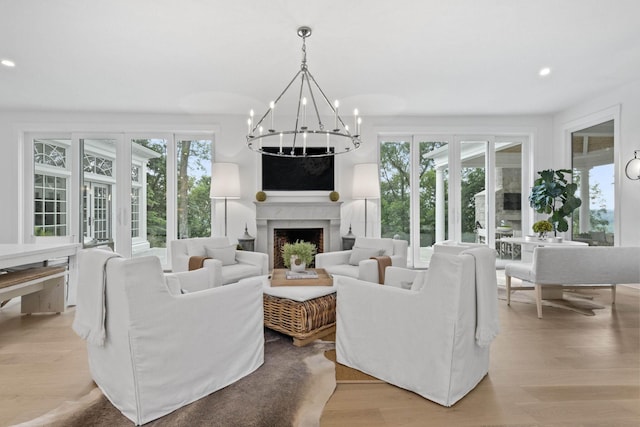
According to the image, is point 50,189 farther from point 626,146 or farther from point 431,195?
point 626,146

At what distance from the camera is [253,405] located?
181 centimetres

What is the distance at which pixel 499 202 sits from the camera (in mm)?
6004

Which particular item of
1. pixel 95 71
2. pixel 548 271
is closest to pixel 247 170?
pixel 95 71

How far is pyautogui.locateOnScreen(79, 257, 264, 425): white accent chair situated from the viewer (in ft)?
5.43

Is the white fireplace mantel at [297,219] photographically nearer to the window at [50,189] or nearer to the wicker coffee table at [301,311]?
the wicker coffee table at [301,311]

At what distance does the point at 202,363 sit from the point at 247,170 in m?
4.19

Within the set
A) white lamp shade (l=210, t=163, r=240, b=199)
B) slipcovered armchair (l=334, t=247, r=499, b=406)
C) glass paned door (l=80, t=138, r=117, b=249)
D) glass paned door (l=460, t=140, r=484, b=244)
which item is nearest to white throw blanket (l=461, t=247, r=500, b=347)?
slipcovered armchair (l=334, t=247, r=499, b=406)

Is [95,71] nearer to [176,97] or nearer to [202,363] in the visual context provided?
[176,97]

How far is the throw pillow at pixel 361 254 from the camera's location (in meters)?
4.09

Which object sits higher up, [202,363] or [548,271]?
[548,271]

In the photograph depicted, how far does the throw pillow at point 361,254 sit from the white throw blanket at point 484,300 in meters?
2.11

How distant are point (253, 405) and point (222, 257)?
246 cm

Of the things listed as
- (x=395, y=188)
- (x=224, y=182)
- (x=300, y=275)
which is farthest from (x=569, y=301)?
(x=224, y=182)

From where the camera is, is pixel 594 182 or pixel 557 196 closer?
pixel 557 196
